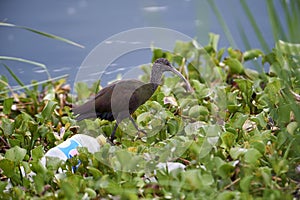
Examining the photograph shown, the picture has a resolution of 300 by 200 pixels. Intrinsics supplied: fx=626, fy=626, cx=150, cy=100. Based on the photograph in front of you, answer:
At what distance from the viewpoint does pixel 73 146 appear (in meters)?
2.19

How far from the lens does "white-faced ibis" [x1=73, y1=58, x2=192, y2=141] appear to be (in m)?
2.25

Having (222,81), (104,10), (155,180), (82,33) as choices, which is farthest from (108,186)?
(104,10)

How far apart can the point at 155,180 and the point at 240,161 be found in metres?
0.27

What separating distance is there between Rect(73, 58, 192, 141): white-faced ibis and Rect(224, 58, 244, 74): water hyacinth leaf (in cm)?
74

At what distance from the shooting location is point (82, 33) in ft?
13.8

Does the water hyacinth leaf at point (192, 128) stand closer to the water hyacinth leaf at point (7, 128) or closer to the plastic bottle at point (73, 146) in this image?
the plastic bottle at point (73, 146)

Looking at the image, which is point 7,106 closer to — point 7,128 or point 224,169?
point 7,128

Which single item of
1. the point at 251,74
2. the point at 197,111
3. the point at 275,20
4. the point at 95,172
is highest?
the point at 275,20

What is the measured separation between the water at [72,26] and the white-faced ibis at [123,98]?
104 cm

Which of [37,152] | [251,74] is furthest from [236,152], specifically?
[251,74]

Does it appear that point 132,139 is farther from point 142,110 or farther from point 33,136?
point 33,136

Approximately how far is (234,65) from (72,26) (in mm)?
1620

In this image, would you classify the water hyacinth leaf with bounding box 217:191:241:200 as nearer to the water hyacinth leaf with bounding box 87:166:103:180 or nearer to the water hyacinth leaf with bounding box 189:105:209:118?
the water hyacinth leaf with bounding box 87:166:103:180

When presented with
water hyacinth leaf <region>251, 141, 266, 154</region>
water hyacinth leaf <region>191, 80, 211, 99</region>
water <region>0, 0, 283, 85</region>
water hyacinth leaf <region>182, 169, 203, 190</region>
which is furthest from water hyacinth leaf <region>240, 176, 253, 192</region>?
water <region>0, 0, 283, 85</region>
